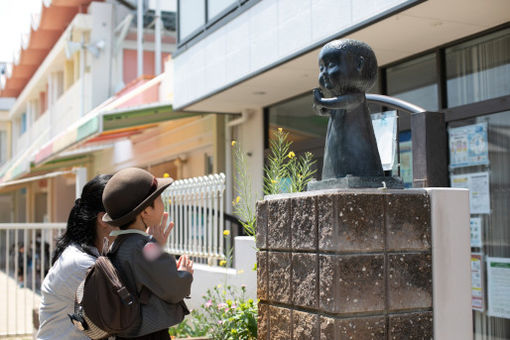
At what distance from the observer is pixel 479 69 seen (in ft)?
21.2

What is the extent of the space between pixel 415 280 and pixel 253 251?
2.38 meters

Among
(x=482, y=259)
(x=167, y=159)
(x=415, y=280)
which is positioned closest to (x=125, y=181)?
(x=415, y=280)

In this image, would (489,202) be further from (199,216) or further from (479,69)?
(199,216)

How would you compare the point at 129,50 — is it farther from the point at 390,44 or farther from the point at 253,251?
the point at 253,251

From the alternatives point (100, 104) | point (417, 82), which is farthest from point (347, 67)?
point (100, 104)

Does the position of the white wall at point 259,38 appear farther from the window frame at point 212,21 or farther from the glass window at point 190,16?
the glass window at point 190,16

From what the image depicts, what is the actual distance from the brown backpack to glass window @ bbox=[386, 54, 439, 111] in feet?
17.6

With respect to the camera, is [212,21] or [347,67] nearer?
[347,67]

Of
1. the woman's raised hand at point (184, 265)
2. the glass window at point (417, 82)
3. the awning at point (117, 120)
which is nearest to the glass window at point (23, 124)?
the awning at point (117, 120)

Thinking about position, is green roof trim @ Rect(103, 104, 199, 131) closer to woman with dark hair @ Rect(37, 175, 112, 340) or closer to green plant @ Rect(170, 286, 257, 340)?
green plant @ Rect(170, 286, 257, 340)

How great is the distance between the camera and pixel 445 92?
683 cm

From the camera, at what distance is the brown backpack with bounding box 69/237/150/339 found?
7.45 feet

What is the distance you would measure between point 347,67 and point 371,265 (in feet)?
2.84

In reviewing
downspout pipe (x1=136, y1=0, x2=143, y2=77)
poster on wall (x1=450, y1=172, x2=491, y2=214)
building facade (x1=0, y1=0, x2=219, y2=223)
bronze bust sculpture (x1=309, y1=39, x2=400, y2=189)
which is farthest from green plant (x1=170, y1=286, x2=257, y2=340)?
downspout pipe (x1=136, y1=0, x2=143, y2=77)
